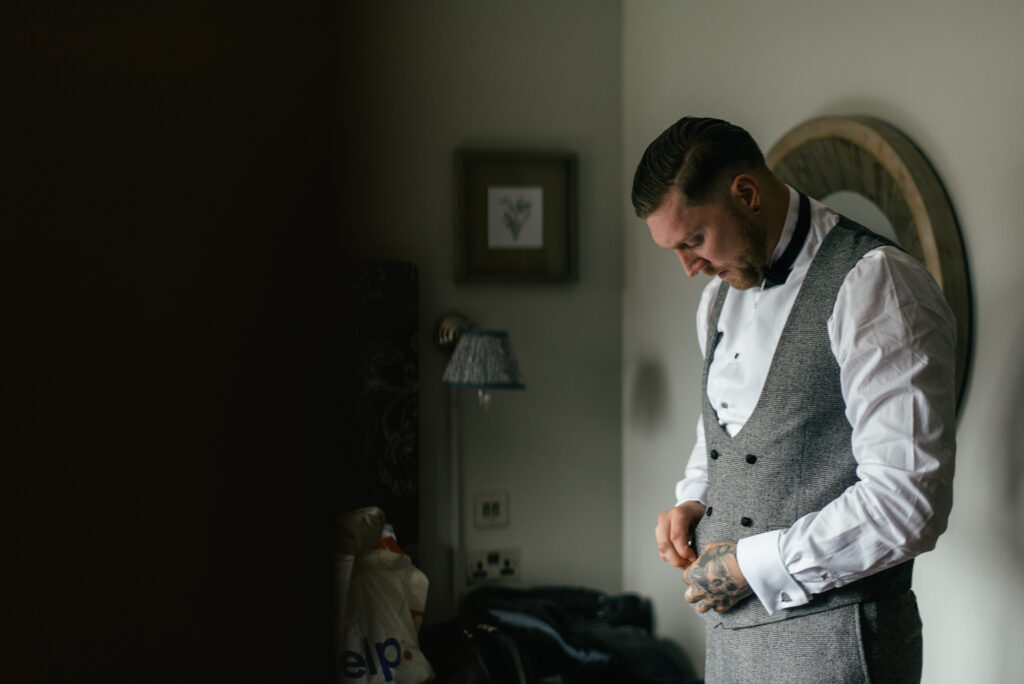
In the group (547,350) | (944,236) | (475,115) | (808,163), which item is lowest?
(547,350)

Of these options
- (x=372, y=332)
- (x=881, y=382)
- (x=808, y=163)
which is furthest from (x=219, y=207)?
(x=372, y=332)

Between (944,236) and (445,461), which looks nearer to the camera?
(944,236)

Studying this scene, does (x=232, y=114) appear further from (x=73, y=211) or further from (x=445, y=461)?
(x=445, y=461)

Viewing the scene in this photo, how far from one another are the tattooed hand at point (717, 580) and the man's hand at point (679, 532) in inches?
3.1

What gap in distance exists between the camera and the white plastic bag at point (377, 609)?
55.9 inches

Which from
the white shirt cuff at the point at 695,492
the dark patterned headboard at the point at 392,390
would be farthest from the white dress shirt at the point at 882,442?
the dark patterned headboard at the point at 392,390

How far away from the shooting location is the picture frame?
85.0 inches

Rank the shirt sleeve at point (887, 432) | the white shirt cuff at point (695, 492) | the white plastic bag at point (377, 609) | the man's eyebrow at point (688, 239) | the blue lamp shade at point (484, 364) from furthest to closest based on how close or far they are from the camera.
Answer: the blue lamp shade at point (484, 364), the white plastic bag at point (377, 609), the white shirt cuff at point (695, 492), the man's eyebrow at point (688, 239), the shirt sleeve at point (887, 432)

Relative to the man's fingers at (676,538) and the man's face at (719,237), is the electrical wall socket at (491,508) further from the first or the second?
the man's face at (719,237)

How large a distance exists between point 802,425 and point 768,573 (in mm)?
173

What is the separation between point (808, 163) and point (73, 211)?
1377 mm

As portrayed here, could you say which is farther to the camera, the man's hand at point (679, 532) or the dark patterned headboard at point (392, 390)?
the dark patterned headboard at point (392, 390)

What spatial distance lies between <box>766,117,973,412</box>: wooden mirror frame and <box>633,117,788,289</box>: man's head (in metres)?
0.21

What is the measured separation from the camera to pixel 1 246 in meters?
0.10
